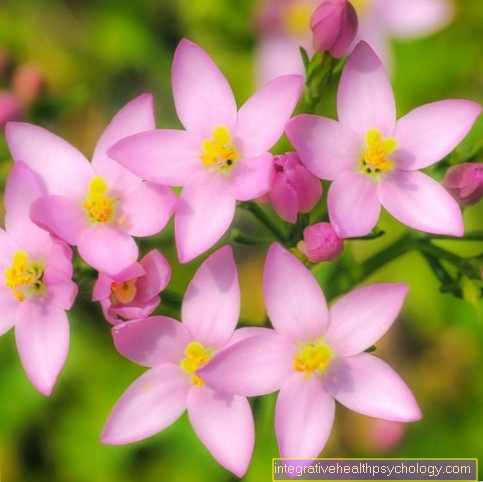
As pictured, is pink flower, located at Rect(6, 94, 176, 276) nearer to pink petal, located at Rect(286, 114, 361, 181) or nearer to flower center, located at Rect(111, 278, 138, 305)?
flower center, located at Rect(111, 278, 138, 305)

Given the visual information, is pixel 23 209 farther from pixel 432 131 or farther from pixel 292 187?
pixel 432 131

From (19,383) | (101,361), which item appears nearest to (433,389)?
(101,361)

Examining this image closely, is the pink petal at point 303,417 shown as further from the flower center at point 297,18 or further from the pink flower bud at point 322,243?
the flower center at point 297,18

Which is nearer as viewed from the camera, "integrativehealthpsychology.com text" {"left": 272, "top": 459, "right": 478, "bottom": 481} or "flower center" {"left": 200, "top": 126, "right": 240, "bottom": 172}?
"flower center" {"left": 200, "top": 126, "right": 240, "bottom": 172}

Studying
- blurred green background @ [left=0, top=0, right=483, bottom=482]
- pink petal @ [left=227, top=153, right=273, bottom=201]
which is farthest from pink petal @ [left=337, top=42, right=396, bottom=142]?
blurred green background @ [left=0, top=0, right=483, bottom=482]

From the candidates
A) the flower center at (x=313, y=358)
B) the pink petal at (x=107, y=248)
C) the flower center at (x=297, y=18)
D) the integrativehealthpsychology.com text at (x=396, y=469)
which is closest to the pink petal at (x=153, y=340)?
the pink petal at (x=107, y=248)

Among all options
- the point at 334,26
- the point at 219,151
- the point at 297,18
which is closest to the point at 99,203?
the point at 219,151

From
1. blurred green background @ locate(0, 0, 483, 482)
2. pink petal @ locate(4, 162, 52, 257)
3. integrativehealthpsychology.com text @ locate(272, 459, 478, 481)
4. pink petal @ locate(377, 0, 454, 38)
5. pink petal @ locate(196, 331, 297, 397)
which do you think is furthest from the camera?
pink petal @ locate(377, 0, 454, 38)

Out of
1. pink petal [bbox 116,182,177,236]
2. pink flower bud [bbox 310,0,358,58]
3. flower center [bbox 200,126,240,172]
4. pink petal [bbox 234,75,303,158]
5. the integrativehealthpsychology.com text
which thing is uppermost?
pink flower bud [bbox 310,0,358,58]
